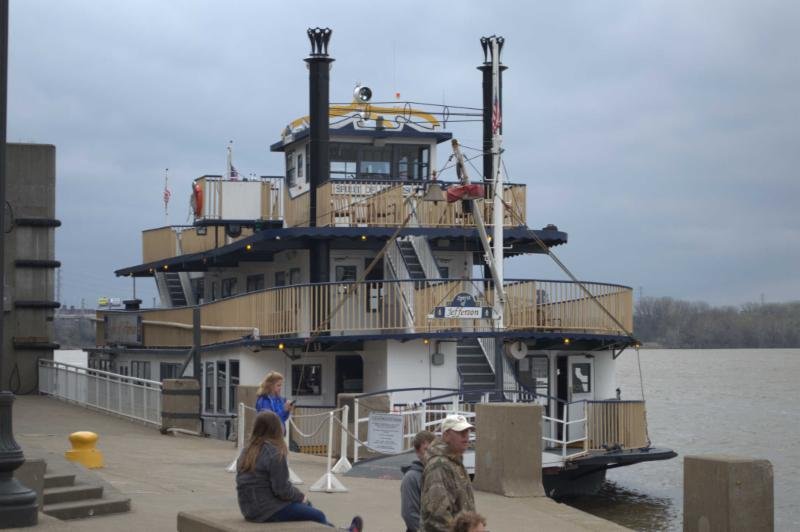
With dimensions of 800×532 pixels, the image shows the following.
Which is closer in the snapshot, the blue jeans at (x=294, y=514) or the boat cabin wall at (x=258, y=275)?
the blue jeans at (x=294, y=514)

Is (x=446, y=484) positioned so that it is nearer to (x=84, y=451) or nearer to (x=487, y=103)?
(x=84, y=451)

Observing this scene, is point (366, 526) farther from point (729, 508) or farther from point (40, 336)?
point (40, 336)

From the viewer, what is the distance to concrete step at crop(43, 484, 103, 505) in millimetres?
13328

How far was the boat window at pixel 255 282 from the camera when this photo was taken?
33156 mm

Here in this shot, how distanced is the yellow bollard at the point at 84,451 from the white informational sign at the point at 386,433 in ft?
13.7

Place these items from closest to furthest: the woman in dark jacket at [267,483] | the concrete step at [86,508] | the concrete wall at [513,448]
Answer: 1. the woman in dark jacket at [267,483]
2. the concrete step at [86,508]
3. the concrete wall at [513,448]

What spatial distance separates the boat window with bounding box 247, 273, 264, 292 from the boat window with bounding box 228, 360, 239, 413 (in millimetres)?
4202

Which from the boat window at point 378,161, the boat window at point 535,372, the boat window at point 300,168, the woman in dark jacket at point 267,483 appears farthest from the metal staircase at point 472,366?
the woman in dark jacket at point 267,483

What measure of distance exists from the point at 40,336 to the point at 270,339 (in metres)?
10.6

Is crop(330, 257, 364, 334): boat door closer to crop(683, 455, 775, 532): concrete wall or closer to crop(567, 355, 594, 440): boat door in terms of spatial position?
crop(567, 355, 594, 440): boat door

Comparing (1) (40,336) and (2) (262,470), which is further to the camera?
(1) (40,336)

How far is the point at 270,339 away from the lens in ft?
87.0

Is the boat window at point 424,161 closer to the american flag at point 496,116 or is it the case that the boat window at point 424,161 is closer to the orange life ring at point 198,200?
the orange life ring at point 198,200

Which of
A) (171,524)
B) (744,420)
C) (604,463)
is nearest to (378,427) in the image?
(604,463)
